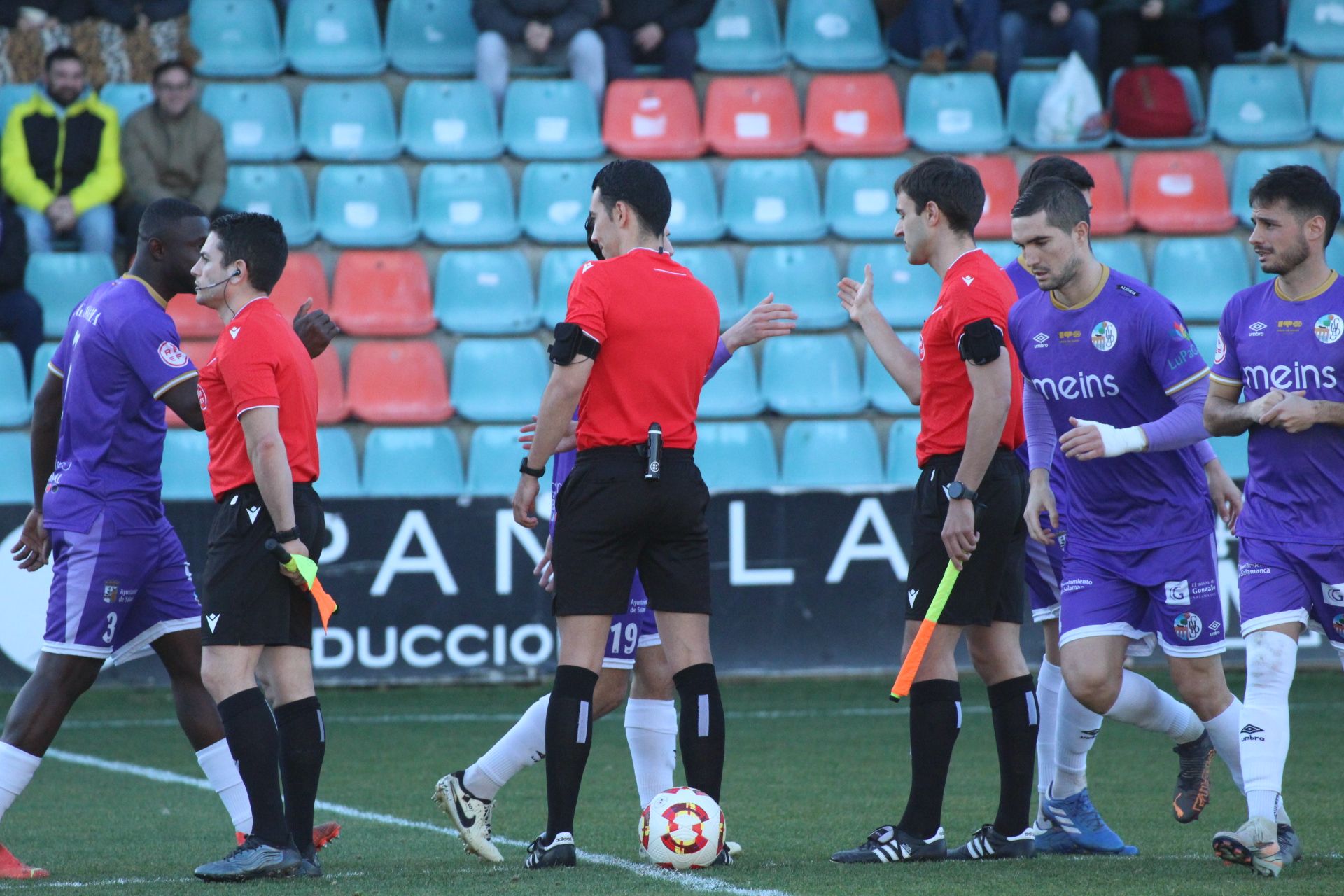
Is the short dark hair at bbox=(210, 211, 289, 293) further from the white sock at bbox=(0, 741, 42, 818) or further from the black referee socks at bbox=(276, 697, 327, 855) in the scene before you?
the white sock at bbox=(0, 741, 42, 818)

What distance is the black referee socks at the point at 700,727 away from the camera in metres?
5.10

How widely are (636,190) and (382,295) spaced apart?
22.9ft

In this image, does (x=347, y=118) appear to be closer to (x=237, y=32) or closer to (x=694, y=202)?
(x=237, y=32)

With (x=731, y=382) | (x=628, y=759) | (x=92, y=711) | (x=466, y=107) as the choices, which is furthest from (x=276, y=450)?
(x=466, y=107)

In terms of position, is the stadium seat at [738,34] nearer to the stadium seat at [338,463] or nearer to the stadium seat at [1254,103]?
the stadium seat at [1254,103]

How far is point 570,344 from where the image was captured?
490 centimetres

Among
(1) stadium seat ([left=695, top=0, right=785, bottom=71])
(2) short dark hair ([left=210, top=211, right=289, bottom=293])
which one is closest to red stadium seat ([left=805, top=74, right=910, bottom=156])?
(1) stadium seat ([left=695, top=0, right=785, bottom=71])

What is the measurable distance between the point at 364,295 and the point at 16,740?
6699 mm

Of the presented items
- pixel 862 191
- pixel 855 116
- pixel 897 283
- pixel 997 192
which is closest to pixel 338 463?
pixel 897 283

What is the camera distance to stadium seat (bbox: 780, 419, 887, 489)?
11.2 metres

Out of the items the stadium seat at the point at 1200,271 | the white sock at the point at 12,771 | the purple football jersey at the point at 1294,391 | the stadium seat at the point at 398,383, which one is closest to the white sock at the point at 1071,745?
the purple football jersey at the point at 1294,391

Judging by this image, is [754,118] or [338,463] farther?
[754,118]

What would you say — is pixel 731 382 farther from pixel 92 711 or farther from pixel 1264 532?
pixel 1264 532

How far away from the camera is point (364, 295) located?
464 inches
